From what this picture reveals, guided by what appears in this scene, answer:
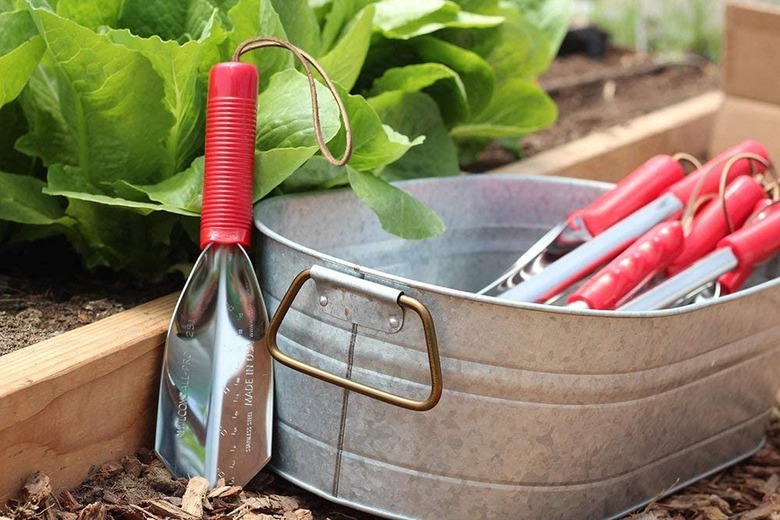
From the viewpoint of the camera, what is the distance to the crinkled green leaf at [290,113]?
1.07 m

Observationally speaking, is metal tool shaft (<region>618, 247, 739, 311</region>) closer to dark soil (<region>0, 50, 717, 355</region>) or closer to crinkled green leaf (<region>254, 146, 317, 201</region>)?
crinkled green leaf (<region>254, 146, 317, 201</region>)

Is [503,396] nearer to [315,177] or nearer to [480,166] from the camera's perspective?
[315,177]

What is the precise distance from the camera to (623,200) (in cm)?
130

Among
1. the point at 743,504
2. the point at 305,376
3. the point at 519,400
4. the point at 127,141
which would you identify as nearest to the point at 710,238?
the point at 743,504

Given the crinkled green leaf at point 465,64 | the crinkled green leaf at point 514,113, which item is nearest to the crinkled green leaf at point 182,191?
the crinkled green leaf at point 465,64

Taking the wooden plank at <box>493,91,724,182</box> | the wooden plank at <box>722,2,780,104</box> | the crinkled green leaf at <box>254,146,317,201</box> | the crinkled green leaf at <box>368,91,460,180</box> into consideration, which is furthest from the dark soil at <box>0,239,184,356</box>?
the wooden plank at <box>722,2,780,104</box>

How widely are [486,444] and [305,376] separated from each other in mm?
193

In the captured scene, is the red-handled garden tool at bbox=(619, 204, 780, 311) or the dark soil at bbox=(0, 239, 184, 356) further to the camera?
the red-handled garden tool at bbox=(619, 204, 780, 311)

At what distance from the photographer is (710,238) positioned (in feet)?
4.24

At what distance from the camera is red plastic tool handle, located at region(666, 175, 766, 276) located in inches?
50.7

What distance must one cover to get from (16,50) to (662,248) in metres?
0.71

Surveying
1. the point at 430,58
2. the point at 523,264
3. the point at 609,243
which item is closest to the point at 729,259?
the point at 609,243

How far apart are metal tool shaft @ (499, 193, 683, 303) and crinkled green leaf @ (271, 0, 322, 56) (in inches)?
14.7

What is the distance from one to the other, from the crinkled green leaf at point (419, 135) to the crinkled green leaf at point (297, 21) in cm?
17
